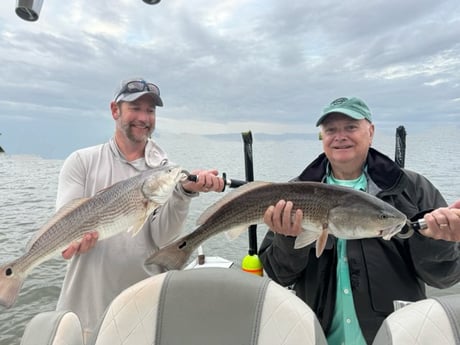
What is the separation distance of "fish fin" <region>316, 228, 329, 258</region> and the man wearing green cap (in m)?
0.17

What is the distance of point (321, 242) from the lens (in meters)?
2.53

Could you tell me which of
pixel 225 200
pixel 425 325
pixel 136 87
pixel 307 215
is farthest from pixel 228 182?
pixel 425 325

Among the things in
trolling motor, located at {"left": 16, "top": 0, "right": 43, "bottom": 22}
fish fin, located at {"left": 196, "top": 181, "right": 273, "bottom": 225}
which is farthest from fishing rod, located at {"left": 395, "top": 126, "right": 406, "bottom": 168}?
trolling motor, located at {"left": 16, "top": 0, "right": 43, "bottom": 22}

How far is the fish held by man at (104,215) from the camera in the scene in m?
2.85

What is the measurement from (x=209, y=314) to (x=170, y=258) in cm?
71

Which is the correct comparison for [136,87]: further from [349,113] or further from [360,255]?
[360,255]

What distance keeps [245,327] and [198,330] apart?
27 centimetres

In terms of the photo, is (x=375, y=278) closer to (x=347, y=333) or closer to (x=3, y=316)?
(x=347, y=333)

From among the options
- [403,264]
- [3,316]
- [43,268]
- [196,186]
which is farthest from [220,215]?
[43,268]

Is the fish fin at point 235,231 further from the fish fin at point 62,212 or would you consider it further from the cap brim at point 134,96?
the cap brim at point 134,96

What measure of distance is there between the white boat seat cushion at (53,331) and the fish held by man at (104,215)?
0.92m

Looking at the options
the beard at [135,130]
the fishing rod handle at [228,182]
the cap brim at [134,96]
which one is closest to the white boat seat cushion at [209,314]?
the fishing rod handle at [228,182]

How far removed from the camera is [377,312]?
250cm

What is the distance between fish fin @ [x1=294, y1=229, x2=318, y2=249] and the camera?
8.42ft
